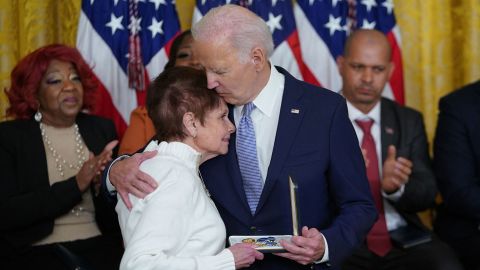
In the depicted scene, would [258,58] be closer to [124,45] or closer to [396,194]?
[396,194]

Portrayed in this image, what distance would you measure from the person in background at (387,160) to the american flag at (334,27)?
0.47 meters

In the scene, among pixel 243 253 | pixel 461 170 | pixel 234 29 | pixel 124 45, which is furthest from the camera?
pixel 124 45

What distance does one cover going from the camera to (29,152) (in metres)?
3.76

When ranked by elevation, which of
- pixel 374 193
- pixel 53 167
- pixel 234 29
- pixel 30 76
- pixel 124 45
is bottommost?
pixel 374 193

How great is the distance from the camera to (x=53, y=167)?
12.6 feet

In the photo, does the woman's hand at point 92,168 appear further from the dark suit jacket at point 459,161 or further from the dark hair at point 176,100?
the dark suit jacket at point 459,161

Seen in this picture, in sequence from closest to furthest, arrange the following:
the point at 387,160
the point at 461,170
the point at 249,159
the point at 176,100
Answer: the point at 176,100 < the point at 249,159 < the point at 387,160 < the point at 461,170

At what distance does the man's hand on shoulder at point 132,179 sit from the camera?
2.37 metres

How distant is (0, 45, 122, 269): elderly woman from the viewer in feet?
11.8

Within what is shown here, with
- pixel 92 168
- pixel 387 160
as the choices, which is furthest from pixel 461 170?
pixel 92 168

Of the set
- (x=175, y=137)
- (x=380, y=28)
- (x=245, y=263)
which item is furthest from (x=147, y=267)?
(x=380, y=28)

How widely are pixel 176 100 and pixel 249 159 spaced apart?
1.54 ft

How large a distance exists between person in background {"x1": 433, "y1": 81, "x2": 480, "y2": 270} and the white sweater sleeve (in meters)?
1.99

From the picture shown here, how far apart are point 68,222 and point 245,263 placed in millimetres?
1682
